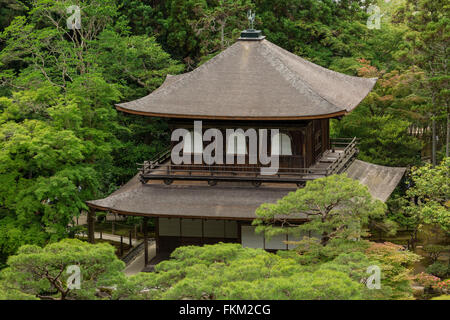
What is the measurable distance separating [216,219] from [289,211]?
16.5 ft

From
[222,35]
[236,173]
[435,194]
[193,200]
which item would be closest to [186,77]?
[236,173]

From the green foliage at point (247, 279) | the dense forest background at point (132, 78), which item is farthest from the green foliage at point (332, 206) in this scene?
the dense forest background at point (132, 78)

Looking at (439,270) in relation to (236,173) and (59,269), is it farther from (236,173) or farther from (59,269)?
(59,269)

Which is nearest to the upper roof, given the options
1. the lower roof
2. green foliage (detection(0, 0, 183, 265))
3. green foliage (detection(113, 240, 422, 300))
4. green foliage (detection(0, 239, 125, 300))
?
the lower roof

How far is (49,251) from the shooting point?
869 inches

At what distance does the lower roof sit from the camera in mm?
29656

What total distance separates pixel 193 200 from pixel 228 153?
105 inches

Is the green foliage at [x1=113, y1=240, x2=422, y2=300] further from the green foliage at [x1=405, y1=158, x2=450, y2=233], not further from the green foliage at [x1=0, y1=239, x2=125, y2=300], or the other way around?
the green foliage at [x1=405, y1=158, x2=450, y2=233]

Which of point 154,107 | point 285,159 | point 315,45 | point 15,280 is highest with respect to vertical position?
point 315,45

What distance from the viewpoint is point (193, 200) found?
3045 centimetres

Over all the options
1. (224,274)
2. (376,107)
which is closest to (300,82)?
(376,107)

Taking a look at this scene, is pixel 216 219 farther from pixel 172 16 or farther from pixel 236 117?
pixel 172 16

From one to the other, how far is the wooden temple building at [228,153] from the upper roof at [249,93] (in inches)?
1.6

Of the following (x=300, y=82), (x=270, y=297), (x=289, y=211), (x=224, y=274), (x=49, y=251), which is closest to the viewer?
(x=270, y=297)
